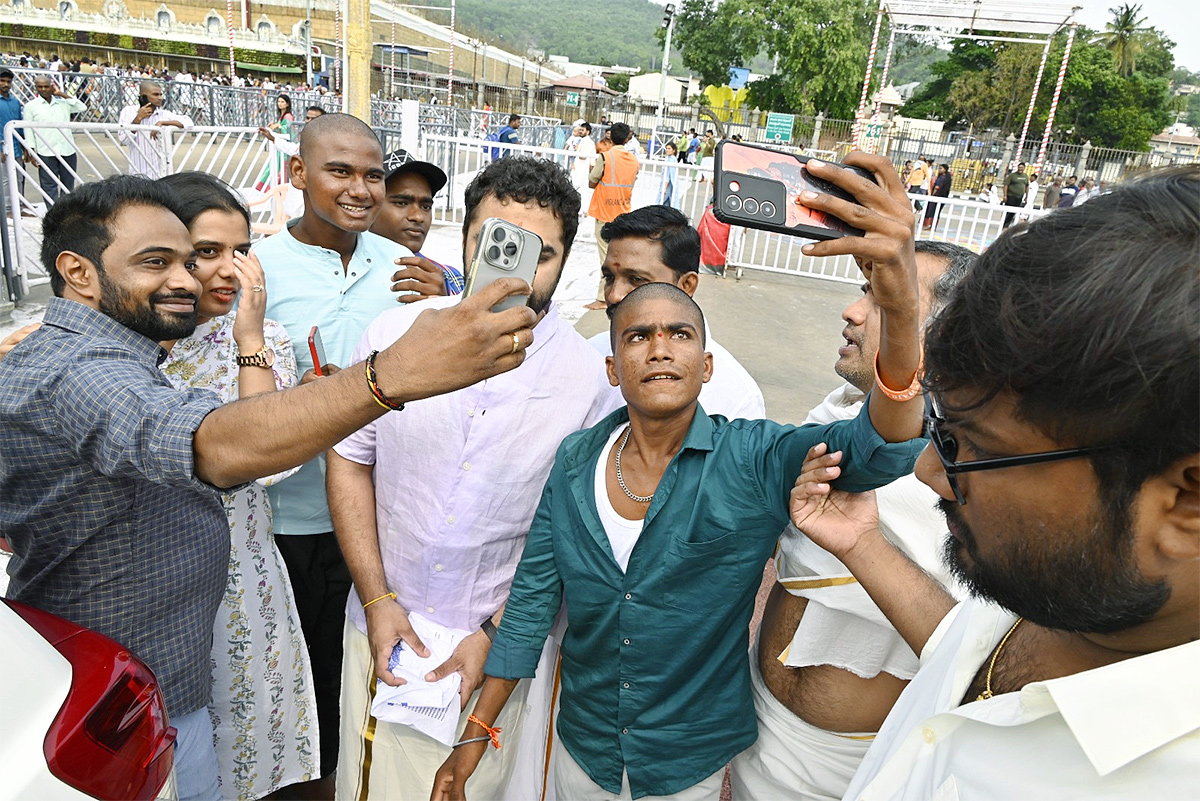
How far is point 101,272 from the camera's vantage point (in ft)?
5.76


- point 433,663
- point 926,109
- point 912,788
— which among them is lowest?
point 433,663

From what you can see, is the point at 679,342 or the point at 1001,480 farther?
the point at 679,342

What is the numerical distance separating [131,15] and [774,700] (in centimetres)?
7722

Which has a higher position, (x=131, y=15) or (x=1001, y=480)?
(x=131, y=15)

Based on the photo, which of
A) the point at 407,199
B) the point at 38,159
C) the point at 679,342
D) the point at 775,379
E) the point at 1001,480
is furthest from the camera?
the point at 38,159

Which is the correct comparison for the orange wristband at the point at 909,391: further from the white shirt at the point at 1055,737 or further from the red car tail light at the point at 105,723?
the red car tail light at the point at 105,723

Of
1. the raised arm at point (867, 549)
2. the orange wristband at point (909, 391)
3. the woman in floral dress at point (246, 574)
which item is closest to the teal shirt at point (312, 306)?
the woman in floral dress at point (246, 574)

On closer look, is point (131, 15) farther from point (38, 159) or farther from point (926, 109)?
point (38, 159)

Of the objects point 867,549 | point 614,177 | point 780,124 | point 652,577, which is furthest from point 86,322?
point 780,124

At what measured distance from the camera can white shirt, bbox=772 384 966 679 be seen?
1.81 meters

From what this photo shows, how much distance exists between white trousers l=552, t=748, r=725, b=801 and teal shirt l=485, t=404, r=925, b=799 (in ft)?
0.13

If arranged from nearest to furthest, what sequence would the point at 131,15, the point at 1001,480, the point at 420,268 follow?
1. the point at 1001,480
2. the point at 420,268
3. the point at 131,15

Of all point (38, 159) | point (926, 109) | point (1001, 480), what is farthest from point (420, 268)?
point (926, 109)

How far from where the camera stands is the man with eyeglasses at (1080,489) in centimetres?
85
